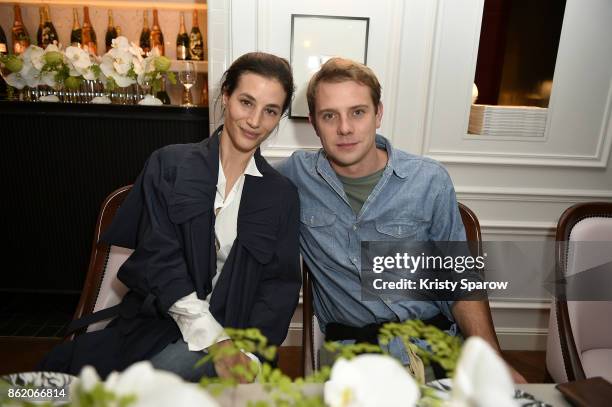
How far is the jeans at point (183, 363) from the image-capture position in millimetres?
1158

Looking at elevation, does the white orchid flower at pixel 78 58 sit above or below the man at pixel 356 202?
above

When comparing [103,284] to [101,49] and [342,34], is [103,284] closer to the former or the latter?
[342,34]

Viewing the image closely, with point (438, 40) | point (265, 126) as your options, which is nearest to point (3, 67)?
point (265, 126)

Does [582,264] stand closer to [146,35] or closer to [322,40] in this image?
[322,40]

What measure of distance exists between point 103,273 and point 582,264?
5.46ft

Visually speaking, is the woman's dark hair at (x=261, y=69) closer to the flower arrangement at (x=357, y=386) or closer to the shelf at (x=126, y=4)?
the flower arrangement at (x=357, y=386)

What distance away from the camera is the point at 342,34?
1.97 metres

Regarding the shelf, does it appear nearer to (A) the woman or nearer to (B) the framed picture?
(B) the framed picture

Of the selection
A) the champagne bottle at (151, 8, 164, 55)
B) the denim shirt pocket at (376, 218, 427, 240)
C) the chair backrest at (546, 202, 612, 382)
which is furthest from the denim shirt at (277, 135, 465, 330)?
the champagne bottle at (151, 8, 164, 55)

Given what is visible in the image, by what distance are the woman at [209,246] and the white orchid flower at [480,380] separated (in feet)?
2.76

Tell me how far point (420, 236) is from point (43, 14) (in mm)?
2604

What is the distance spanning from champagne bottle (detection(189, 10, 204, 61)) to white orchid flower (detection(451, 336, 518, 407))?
2.59m

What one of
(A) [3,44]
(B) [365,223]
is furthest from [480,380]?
(A) [3,44]

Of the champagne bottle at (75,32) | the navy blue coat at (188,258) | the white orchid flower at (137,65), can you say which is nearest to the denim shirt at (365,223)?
the navy blue coat at (188,258)
